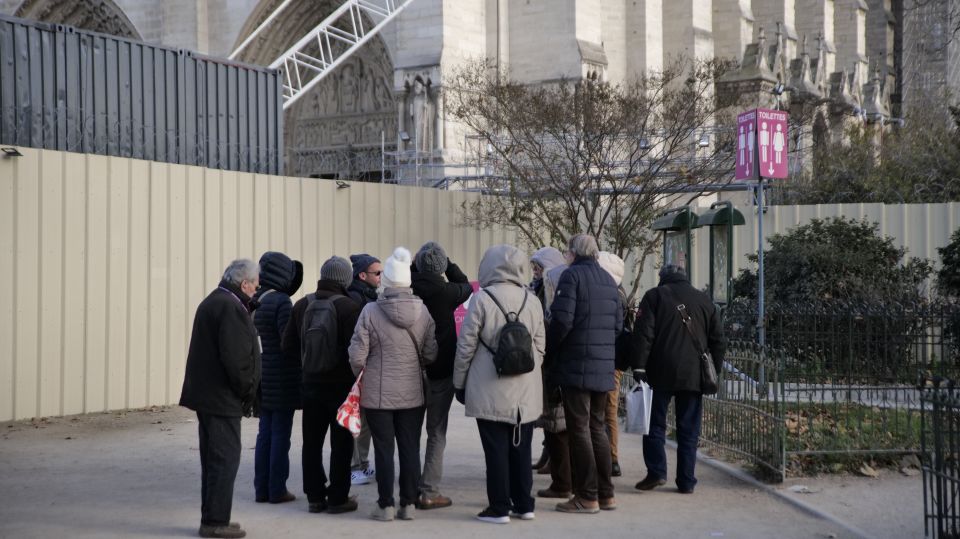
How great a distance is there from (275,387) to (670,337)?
2930 mm

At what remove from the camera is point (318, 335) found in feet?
26.5

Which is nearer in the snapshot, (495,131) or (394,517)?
(394,517)

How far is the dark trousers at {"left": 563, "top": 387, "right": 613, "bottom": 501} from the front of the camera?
26.5ft

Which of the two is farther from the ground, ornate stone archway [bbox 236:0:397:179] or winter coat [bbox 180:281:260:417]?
ornate stone archway [bbox 236:0:397:179]

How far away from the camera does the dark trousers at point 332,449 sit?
819cm

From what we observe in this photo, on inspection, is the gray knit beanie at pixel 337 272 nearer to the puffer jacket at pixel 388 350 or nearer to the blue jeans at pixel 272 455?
the puffer jacket at pixel 388 350

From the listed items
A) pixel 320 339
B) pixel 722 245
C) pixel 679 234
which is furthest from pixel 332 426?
pixel 679 234

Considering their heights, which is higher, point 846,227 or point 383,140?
point 383,140

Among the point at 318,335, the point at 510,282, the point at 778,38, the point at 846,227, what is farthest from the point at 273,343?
the point at 778,38

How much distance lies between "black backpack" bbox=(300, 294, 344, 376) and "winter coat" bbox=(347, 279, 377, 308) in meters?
0.68

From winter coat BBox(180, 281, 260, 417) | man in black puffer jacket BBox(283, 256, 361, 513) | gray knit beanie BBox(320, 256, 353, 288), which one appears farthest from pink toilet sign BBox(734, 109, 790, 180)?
winter coat BBox(180, 281, 260, 417)

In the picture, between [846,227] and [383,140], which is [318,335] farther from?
[383,140]

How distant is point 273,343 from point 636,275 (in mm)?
11818

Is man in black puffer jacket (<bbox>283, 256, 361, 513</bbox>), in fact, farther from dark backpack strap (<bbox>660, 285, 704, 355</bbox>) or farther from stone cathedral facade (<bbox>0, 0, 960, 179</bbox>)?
Answer: stone cathedral facade (<bbox>0, 0, 960, 179</bbox>)
